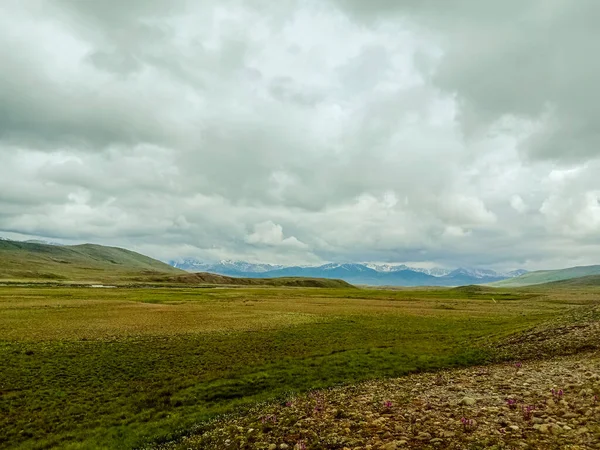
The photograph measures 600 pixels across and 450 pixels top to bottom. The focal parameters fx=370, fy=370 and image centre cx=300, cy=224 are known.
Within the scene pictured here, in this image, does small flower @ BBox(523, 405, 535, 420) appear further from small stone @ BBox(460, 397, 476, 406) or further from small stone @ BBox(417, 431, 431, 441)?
small stone @ BBox(417, 431, 431, 441)

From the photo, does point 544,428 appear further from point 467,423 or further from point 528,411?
point 467,423

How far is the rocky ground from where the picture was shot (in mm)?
13039

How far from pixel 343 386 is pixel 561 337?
23.1 m

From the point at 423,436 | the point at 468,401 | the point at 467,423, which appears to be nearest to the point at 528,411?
the point at 468,401

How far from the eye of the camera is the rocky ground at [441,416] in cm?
1304

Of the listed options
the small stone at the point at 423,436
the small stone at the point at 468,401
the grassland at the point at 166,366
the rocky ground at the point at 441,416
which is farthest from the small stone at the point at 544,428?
the grassland at the point at 166,366

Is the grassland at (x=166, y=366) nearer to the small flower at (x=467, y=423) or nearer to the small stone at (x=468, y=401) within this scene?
the small stone at (x=468, y=401)

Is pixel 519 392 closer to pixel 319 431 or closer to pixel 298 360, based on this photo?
pixel 319 431

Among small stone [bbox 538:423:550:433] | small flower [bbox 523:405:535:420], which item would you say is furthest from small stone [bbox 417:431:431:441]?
small flower [bbox 523:405:535:420]

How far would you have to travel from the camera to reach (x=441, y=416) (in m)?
15.7

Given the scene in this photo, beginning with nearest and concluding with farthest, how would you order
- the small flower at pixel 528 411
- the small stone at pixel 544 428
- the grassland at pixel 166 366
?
the small stone at pixel 544 428, the small flower at pixel 528 411, the grassland at pixel 166 366

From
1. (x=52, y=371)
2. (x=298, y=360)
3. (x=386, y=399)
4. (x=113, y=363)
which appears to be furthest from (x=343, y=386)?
(x=52, y=371)

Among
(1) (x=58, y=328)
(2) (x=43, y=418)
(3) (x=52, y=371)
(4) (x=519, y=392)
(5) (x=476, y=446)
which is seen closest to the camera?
(5) (x=476, y=446)

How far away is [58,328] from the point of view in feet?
166
